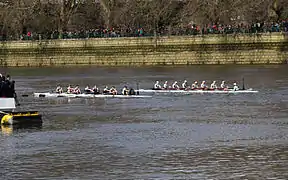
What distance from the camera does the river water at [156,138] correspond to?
3781cm

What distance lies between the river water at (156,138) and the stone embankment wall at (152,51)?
17.3 m

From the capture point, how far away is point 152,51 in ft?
329

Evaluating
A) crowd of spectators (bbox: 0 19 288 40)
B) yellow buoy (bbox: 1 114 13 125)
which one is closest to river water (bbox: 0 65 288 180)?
yellow buoy (bbox: 1 114 13 125)

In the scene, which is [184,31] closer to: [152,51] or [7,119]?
[152,51]

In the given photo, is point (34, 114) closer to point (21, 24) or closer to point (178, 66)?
point (178, 66)

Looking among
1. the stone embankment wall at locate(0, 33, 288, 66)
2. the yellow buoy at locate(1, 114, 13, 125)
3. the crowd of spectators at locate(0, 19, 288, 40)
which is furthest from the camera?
the stone embankment wall at locate(0, 33, 288, 66)

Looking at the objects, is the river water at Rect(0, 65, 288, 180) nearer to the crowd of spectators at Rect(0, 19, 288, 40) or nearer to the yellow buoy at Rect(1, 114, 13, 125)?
the yellow buoy at Rect(1, 114, 13, 125)

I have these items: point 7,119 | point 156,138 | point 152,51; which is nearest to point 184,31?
point 152,51

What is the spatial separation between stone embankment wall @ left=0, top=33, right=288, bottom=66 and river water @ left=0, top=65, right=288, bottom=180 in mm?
17340

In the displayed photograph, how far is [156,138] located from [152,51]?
5483 centimetres

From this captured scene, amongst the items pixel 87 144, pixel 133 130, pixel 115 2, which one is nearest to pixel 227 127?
pixel 133 130

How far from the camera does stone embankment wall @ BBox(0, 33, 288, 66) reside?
91.6 metres

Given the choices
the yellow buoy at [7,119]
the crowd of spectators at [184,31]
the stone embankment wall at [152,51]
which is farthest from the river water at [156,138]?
the crowd of spectators at [184,31]

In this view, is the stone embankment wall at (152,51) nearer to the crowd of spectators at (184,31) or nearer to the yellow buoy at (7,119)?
the crowd of spectators at (184,31)
